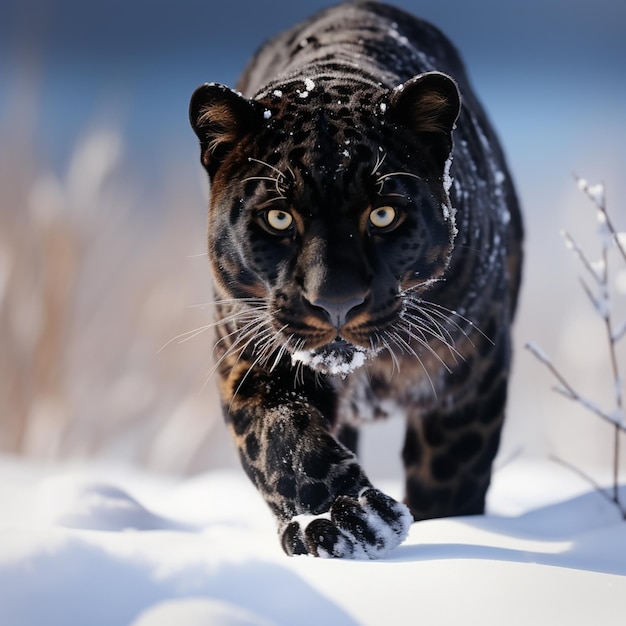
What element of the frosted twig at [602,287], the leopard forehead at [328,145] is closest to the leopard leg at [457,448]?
the frosted twig at [602,287]

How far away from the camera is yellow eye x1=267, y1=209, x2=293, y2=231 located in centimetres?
225

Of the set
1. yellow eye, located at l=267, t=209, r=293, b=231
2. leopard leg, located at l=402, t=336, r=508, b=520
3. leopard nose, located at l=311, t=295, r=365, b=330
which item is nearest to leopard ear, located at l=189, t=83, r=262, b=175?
yellow eye, located at l=267, t=209, r=293, b=231

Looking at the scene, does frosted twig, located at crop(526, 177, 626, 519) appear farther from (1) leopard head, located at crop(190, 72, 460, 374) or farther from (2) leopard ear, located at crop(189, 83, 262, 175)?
(2) leopard ear, located at crop(189, 83, 262, 175)

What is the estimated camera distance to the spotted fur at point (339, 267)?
2178 millimetres

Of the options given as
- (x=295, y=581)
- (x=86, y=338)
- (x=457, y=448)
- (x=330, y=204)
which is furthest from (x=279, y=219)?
(x=86, y=338)

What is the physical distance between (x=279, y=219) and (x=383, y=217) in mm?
255

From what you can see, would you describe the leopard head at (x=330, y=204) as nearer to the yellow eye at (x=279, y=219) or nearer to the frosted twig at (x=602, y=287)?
the yellow eye at (x=279, y=219)

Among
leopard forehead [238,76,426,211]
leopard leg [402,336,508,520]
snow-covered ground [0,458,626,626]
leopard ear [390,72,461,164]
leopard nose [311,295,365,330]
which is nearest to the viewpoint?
snow-covered ground [0,458,626,626]

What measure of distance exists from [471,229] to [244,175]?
79 cm

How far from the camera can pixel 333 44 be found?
3080 millimetres

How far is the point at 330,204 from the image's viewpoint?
2.18 metres

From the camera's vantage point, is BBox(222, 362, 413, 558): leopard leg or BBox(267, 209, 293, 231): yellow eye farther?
BBox(267, 209, 293, 231): yellow eye

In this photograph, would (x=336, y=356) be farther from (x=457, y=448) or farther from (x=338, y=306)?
(x=457, y=448)

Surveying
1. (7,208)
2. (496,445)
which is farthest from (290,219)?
(7,208)
